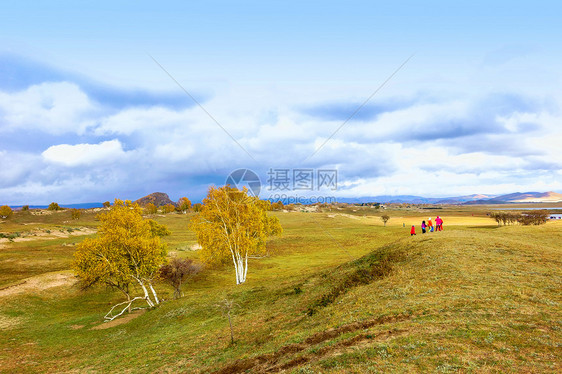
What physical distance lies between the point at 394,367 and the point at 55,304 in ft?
171

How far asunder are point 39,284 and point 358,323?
55.7m

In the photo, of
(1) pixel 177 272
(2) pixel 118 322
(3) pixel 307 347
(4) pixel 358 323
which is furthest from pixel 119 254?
(4) pixel 358 323

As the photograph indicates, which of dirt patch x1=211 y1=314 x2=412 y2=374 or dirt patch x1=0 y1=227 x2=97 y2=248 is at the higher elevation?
dirt patch x1=211 y1=314 x2=412 y2=374

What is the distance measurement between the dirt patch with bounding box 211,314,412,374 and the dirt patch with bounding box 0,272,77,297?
4706cm

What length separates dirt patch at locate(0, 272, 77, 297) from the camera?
138ft

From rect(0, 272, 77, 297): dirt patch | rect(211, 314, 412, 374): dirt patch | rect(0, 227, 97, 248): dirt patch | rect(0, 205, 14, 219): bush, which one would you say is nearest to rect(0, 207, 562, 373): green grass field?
rect(211, 314, 412, 374): dirt patch

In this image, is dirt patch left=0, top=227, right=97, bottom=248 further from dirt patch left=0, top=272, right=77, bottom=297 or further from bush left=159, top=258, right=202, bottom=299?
bush left=159, top=258, right=202, bottom=299

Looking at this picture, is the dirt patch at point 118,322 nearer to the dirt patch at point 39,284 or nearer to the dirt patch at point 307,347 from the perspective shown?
the dirt patch at point 39,284

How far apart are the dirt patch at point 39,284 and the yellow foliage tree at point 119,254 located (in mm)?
13531

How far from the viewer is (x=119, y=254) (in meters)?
36.9

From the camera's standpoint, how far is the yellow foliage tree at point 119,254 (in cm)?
3528

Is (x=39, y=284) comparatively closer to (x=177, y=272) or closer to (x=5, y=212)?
(x=177, y=272)

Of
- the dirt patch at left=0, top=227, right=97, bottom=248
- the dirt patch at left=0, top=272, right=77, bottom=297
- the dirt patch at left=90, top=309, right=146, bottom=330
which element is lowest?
the dirt patch at left=90, top=309, right=146, bottom=330

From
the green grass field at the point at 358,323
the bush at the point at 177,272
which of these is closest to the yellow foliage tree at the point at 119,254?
the bush at the point at 177,272
